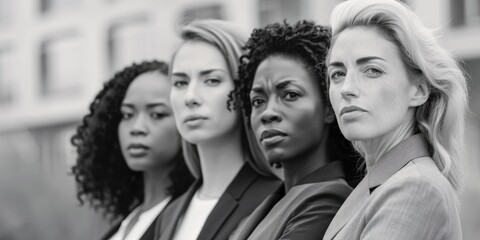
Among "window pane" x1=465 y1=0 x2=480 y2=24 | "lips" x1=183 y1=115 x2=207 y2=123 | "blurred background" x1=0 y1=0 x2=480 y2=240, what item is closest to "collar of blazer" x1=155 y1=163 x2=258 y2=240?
"lips" x1=183 y1=115 x2=207 y2=123

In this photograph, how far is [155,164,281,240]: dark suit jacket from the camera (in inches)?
183

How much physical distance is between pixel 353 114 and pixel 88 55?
20314 millimetres

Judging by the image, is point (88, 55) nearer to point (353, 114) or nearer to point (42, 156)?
point (42, 156)

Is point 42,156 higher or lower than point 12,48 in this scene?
lower

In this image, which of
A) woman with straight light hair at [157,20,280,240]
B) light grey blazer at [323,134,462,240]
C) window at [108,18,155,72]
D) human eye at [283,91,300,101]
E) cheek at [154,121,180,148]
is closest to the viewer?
light grey blazer at [323,134,462,240]

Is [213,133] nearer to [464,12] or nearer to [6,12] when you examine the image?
Result: [464,12]

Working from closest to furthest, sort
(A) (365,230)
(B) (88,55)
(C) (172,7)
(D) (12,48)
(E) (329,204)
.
Answer: (A) (365,230)
(E) (329,204)
(C) (172,7)
(B) (88,55)
(D) (12,48)

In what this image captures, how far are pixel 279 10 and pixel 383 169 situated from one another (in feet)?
51.6

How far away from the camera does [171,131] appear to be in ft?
18.6

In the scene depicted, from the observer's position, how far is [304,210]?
402cm

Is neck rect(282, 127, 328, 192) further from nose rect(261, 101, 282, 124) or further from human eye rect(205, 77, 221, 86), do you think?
human eye rect(205, 77, 221, 86)

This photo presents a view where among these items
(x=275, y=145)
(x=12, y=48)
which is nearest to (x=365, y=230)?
(x=275, y=145)

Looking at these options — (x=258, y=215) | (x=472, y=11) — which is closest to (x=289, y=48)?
(x=258, y=215)

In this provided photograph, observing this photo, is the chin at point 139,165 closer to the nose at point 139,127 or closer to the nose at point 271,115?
the nose at point 139,127
